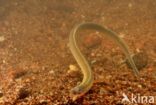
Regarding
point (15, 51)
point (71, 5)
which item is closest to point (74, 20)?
point (71, 5)

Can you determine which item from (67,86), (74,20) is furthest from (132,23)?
(67,86)

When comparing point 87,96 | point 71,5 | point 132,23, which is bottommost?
point 87,96

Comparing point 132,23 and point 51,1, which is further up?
point 51,1

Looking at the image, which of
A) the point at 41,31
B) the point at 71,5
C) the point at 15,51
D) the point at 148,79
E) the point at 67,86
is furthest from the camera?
the point at 71,5

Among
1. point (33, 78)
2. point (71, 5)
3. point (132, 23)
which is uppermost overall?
point (71, 5)

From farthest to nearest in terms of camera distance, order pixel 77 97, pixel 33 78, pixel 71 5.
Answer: pixel 71 5, pixel 33 78, pixel 77 97

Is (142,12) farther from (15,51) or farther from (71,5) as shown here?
(15,51)

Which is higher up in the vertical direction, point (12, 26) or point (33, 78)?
point (12, 26)

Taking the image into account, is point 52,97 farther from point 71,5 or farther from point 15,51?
point 71,5

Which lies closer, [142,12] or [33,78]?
[33,78]
